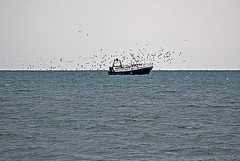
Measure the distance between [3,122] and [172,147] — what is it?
43.5 ft

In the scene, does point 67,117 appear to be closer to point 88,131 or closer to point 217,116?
point 88,131

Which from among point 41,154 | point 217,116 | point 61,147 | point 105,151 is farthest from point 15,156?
point 217,116

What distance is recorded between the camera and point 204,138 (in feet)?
66.1

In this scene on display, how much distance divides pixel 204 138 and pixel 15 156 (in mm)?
9896

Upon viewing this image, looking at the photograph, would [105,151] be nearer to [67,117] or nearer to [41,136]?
[41,136]

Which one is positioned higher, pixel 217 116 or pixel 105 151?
pixel 105 151

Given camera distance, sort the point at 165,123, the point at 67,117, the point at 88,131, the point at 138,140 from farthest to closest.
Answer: the point at 67,117 → the point at 165,123 → the point at 88,131 → the point at 138,140

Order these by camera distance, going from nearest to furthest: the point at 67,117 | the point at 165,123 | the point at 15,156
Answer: the point at 15,156 → the point at 165,123 → the point at 67,117

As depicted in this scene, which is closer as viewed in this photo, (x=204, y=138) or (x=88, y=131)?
(x=204, y=138)

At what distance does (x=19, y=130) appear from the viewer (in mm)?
22484

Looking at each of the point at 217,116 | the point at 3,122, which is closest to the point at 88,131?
the point at 3,122

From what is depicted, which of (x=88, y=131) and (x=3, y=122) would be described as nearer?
(x=88, y=131)

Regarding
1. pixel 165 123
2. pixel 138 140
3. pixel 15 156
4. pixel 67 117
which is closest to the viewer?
pixel 15 156

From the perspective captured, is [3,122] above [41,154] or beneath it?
beneath
